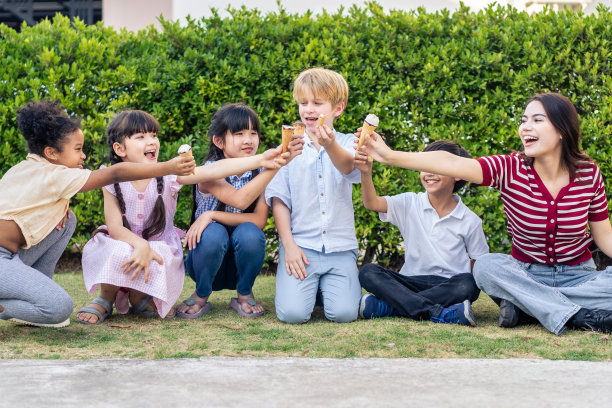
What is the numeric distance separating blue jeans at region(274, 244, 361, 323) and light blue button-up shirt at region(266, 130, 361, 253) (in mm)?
74

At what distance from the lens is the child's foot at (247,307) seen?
13.2ft

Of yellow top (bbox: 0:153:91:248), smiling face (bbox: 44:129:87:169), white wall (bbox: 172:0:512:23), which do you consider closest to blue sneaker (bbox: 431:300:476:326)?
yellow top (bbox: 0:153:91:248)

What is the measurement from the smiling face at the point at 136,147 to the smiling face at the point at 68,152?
1.34ft

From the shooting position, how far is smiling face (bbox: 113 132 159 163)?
4.07m

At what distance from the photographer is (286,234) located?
406cm

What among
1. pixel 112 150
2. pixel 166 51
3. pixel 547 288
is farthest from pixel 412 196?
pixel 166 51

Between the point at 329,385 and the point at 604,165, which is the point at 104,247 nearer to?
the point at 329,385

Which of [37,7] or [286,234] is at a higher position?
[37,7]

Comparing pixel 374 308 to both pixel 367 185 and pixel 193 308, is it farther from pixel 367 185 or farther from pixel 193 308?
pixel 193 308

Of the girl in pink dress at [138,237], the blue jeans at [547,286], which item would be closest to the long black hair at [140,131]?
the girl in pink dress at [138,237]

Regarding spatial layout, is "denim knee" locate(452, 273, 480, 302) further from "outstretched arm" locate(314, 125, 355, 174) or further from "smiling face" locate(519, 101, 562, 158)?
"outstretched arm" locate(314, 125, 355, 174)

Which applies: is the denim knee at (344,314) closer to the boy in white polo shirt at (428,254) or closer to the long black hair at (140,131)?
the boy in white polo shirt at (428,254)

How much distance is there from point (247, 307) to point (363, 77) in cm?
216

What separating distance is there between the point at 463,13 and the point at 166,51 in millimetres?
2327
